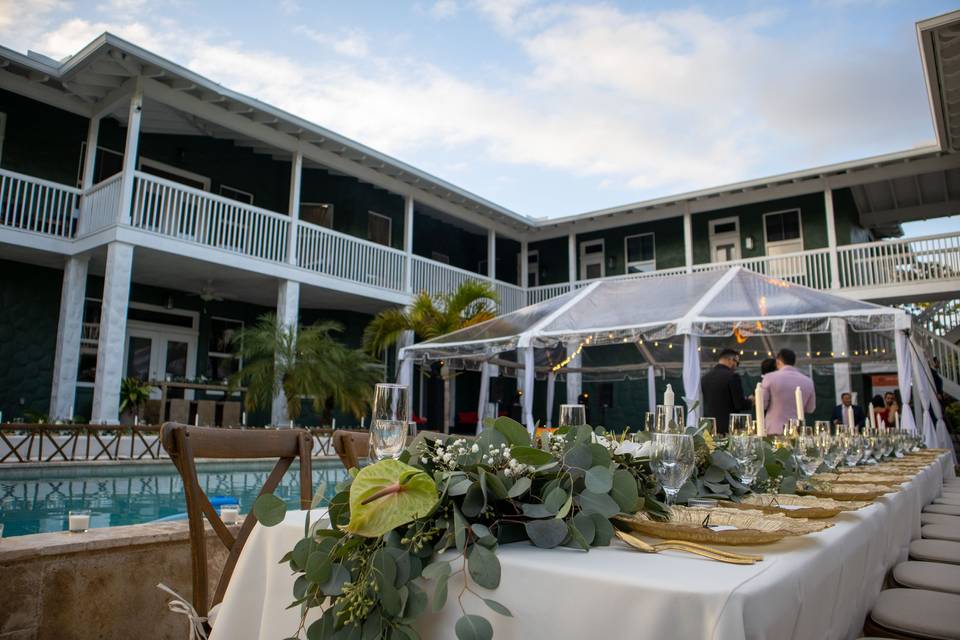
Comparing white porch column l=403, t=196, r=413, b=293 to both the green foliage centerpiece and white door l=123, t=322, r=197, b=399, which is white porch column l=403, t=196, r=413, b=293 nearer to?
white door l=123, t=322, r=197, b=399

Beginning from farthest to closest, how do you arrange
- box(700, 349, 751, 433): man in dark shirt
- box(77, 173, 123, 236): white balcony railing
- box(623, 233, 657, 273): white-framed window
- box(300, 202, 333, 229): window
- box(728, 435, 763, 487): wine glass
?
box(623, 233, 657, 273): white-framed window
box(300, 202, 333, 229): window
box(77, 173, 123, 236): white balcony railing
box(700, 349, 751, 433): man in dark shirt
box(728, 435, 763, 487): wine glass

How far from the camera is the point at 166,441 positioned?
169 centimetres

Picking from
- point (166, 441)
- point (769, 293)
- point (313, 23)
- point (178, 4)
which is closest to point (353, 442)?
point (166, 441)

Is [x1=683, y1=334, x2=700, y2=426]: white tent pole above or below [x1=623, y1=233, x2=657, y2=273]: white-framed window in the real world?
below

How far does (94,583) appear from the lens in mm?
2201

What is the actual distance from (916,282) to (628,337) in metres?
7.27

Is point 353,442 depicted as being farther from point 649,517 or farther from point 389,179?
point 389,179

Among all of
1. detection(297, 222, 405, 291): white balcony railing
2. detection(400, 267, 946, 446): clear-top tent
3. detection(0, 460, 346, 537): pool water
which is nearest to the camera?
detection(0, 460, 346, 537): pool water

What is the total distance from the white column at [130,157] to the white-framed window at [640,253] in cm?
1204

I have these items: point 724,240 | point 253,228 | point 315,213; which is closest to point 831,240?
point 724,240

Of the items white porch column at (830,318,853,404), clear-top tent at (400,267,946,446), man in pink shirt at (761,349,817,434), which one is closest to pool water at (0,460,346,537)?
clear-top tent at (400,267,946,446)

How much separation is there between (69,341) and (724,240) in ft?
46.8

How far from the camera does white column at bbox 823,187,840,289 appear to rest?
43.1 feet

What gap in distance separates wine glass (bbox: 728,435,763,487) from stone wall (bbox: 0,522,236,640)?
2.01 m
